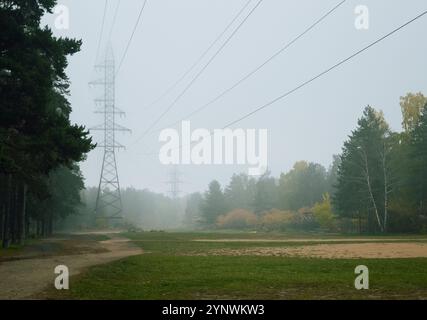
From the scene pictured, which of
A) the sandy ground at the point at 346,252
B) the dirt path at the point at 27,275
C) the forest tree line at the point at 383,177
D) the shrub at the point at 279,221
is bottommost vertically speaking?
the shrub at the point at 279,221

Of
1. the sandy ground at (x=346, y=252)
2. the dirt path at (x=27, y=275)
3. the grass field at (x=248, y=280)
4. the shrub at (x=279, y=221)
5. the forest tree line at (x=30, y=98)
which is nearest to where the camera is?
the grass field at (x=248, y=280)

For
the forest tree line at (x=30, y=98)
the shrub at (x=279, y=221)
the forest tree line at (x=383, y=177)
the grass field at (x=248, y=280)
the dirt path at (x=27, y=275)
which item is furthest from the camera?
the shrub at (x=279, y=221)

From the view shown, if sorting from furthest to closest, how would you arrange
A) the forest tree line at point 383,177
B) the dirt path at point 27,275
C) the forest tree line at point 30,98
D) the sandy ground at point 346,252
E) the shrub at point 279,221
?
the shrub at point 279,221, the forest tree line at point 383,177, the sandy ground at point 346,252, the forest tree line at point 30,98, the dirt path at point 27,275

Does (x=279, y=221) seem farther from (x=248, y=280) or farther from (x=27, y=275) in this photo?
(x=248, y=280)

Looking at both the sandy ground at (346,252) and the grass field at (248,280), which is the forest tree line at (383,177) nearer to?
the sandy ground at (346,252)

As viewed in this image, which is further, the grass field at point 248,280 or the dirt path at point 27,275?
the dirt path at point 27,275

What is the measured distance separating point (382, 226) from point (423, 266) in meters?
53.8

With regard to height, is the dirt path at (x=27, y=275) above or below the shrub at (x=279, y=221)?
above

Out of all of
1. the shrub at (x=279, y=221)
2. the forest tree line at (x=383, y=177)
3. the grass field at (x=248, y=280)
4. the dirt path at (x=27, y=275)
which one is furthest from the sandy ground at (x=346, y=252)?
the shrub at (x=279, y=221)

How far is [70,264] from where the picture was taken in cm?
2448

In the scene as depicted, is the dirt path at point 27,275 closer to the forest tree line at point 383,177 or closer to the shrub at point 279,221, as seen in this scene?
the forest tree line at point 383,177
